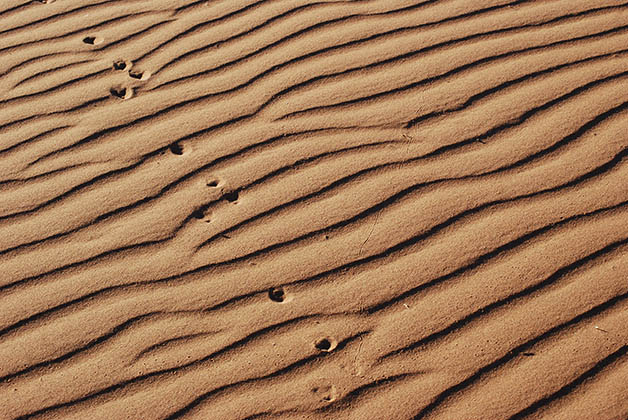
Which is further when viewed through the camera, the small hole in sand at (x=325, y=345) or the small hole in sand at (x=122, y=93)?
the small hole in sand at (x=122, y=93)

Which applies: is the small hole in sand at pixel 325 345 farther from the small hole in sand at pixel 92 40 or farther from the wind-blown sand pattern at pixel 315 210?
the small hole in sand at pixel 92 40

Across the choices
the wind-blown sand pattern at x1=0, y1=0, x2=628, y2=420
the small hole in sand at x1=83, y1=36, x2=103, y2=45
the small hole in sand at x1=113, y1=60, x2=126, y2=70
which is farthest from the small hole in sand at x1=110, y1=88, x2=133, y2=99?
the small hole in sand at x1=83, y1=36, x2=103, y2=45

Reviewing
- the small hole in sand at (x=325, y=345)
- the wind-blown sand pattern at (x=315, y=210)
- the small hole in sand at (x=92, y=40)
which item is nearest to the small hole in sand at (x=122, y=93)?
the wind-blown sand pattern at (x=315, y=210)

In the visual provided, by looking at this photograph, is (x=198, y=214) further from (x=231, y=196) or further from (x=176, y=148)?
(x=176, y=148)

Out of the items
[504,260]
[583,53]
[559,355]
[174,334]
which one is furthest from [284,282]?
[583,53]

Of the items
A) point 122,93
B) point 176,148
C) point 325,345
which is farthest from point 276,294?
point 122,93

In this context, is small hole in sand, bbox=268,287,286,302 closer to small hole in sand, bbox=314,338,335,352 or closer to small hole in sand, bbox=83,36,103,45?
small hole in sand, bbox=314,338,335,352
